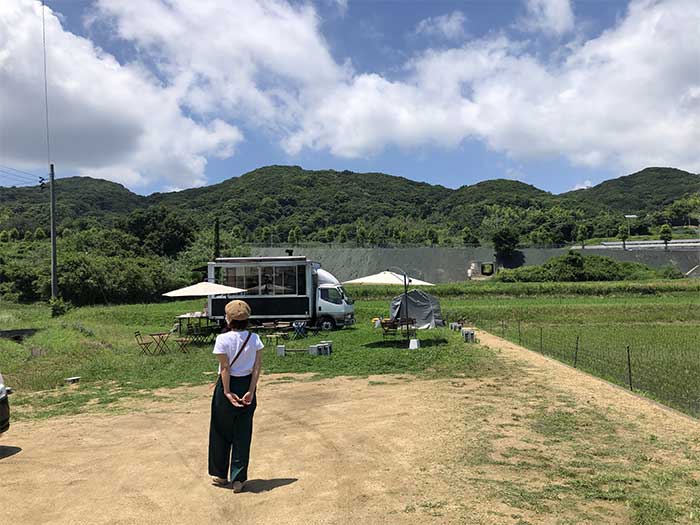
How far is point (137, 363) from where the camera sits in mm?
12859

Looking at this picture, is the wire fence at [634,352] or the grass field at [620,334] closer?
the wire fence at [634,352]

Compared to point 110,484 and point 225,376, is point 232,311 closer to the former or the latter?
point 225,376

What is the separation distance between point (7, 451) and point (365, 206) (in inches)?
3911

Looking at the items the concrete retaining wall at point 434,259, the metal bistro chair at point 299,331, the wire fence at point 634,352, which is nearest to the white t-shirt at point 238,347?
the wire fence at point 634,352

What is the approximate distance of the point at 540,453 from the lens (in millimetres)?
5680

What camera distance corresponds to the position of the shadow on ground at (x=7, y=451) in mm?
5848

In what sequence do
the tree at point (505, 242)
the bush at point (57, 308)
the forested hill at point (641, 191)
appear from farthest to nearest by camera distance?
the forested hill at point (641, 191) → the tree at point (505, 242) → the bush at point (57, 308)

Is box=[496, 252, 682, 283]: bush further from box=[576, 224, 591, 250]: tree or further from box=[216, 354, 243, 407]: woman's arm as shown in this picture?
box=[216, 354, 243, 407]: woman's arm

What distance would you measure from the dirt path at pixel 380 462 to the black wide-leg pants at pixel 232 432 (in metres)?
0.21

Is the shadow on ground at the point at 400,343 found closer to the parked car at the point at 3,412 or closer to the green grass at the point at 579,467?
the green grass at the point at 579,467

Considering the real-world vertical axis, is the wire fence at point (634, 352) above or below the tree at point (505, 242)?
below

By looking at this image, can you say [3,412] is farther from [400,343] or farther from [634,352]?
[634,352]

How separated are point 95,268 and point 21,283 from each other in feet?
17.3

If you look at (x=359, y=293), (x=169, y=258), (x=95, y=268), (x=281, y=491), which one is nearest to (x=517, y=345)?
(x=281, y=491)
